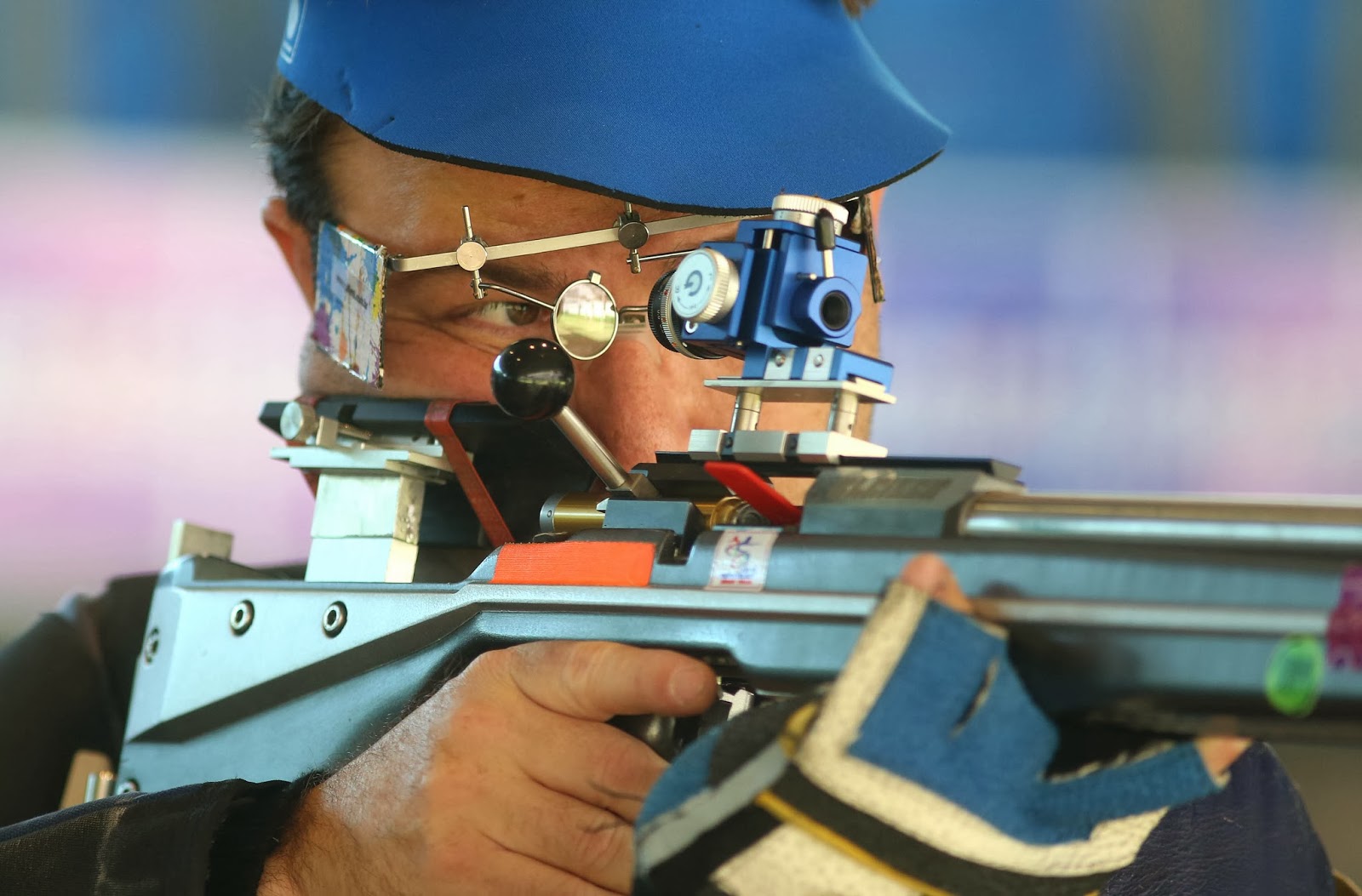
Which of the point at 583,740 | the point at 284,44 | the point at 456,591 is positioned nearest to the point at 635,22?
the point at 284,44

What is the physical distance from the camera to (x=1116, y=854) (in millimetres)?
699

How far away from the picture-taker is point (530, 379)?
39.0 inches

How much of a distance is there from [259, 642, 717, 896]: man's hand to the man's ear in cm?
80

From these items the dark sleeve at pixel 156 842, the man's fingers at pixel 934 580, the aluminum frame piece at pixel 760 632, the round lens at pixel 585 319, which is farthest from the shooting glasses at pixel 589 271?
the man's fingers at pixel 934 580

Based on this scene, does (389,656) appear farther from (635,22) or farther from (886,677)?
(635,22)

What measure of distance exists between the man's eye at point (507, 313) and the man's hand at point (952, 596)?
71 centimetres

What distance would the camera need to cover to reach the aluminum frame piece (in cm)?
65

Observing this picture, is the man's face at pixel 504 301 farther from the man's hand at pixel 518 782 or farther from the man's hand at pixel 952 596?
the man's hand at pixel 952 596

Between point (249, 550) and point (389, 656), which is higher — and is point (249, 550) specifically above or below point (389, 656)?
below

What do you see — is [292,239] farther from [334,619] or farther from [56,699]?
[334,619]

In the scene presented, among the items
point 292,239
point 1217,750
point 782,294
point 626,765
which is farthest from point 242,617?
point 1217,750

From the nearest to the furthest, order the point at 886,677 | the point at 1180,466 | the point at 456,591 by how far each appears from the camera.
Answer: the point at 886,677
the point at 456,591
the point at 1180,466

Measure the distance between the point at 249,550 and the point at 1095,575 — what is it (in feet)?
7.92

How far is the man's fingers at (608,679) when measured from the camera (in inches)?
31.3
